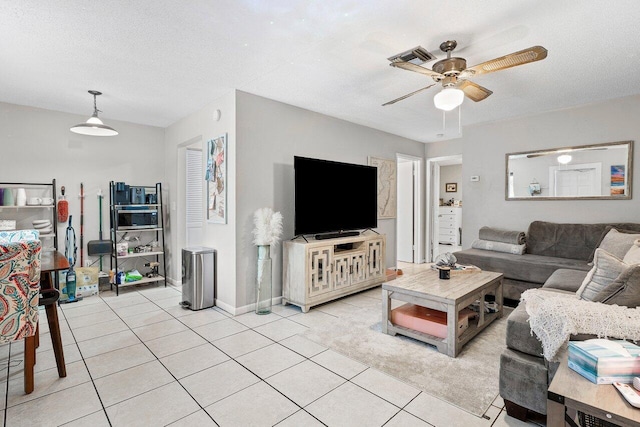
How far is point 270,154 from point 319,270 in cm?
146

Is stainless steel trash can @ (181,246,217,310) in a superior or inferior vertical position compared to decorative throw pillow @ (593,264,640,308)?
inferior

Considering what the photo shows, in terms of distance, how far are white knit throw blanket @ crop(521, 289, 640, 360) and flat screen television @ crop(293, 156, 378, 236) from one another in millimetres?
2468

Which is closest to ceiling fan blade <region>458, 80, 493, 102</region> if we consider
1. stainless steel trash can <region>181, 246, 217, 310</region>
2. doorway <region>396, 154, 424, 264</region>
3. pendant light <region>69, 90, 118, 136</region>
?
stainless steel trash can <region>181, 246, 217, 310</region>

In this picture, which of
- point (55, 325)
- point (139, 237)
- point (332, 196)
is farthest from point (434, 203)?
point (55, 325)

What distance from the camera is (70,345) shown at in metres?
2.70

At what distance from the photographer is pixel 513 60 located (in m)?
2.13

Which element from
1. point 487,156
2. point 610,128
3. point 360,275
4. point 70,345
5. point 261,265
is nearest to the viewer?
point 70,345

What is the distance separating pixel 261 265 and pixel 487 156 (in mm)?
3815

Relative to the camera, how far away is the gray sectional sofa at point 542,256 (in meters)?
3.52

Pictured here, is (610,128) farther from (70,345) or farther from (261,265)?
(70,345)

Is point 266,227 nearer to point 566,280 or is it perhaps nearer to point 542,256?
point 566,280

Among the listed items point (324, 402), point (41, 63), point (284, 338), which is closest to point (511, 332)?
point (324, 402)

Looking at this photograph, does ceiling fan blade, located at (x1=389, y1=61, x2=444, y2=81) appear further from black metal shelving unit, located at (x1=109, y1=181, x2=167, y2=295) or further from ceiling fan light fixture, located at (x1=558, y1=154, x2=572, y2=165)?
black metal shelving unit, located at (x1=109, y1=181, x2=167, y2=295)

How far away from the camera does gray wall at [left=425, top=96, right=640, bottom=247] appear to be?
12.3 feet
